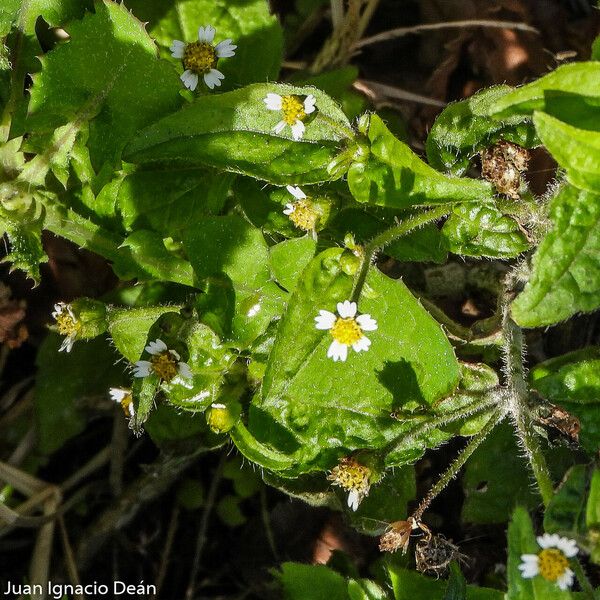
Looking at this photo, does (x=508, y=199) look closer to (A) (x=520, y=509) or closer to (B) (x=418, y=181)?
(B) (x=418, y=181)

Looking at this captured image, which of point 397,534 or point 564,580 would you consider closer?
point 564,580

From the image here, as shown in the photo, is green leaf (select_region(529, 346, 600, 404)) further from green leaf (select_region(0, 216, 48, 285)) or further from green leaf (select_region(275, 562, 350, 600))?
green leaf (select_region(0, 216, 48, 285))

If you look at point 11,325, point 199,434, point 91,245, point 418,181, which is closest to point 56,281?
point 11,325

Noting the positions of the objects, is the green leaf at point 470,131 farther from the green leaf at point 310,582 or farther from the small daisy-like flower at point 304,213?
the green leaf at point 310,582

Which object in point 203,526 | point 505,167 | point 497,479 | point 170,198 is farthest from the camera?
point 203,526

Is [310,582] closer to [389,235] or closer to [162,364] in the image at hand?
[162,364]

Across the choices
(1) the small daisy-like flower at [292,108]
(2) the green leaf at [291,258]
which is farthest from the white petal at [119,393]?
(1) the small daisy-like flower at [292,108]

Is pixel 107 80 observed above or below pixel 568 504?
above

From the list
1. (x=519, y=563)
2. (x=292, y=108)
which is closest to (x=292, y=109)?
(x=292, y=108)
